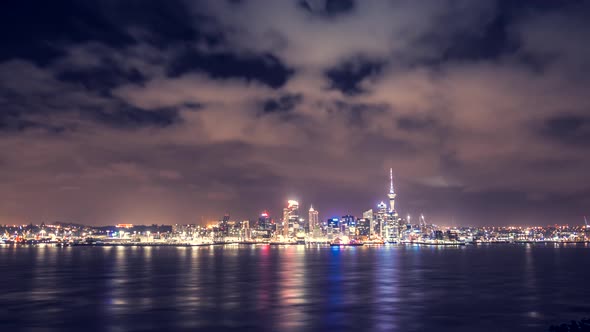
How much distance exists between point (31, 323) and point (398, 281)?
5429 centimetres

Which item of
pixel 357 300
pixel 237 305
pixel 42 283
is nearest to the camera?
pixel 237 305

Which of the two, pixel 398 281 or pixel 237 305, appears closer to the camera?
pixel 237 305

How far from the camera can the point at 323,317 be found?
4722cm

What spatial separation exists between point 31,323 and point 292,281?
42531mm

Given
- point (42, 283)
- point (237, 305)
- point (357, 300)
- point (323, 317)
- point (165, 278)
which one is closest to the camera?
point (323, 317)

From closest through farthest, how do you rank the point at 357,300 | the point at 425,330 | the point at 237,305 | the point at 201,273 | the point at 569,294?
the point at 425,330, the point at 237,305, the point at 357,300, the point at 569,294, the point at 201,273

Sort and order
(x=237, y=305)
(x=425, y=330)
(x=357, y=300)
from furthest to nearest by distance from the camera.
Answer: (x=357, y=300) < (x=237, y=305) < (x=425, y=330)

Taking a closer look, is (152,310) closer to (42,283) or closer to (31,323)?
(31,323)

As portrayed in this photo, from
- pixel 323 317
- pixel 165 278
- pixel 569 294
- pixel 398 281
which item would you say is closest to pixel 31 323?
pixel 323 317

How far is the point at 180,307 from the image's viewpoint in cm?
5234

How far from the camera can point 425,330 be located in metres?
42.1

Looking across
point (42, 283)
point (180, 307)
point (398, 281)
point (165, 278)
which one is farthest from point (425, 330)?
point (42, 283)

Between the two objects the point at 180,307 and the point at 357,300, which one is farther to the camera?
the point at 357,300

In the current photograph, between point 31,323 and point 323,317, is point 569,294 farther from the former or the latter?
point 31,323
